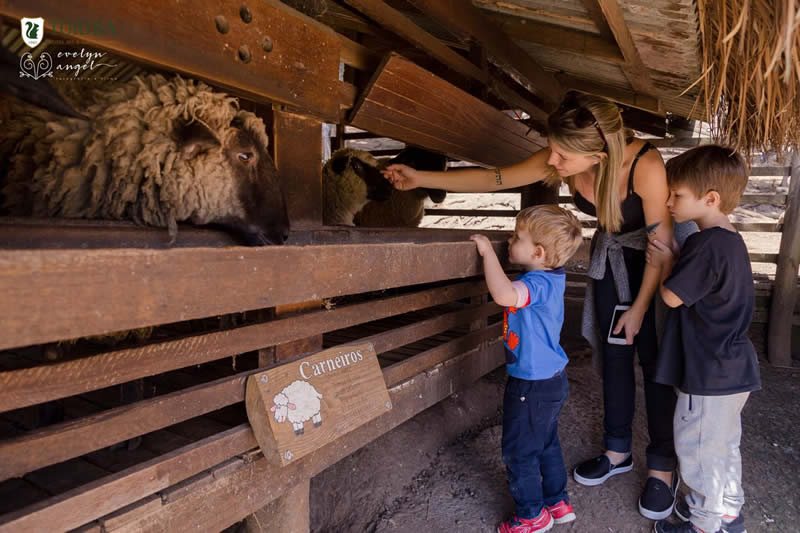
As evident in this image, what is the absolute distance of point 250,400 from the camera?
151cm

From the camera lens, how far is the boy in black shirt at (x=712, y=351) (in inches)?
85.5

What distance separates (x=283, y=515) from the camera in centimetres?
182

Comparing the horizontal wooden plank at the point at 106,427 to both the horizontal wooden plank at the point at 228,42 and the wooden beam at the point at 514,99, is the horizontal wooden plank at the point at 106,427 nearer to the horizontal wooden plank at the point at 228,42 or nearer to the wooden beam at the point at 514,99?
the horizontal wooden plank at the point at 228,42

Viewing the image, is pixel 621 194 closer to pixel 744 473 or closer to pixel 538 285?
pixel 538 285

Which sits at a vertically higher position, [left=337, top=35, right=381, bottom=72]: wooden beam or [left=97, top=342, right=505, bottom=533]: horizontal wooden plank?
[left=337, top=35, right=381, bottom=72]: wooden beam

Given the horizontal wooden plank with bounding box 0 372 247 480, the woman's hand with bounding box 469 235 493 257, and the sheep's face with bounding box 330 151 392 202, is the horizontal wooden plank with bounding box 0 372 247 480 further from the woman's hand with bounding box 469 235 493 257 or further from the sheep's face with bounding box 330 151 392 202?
the sheep's face with bounding box 330 151 392 202

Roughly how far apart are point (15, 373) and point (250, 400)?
0.64 m

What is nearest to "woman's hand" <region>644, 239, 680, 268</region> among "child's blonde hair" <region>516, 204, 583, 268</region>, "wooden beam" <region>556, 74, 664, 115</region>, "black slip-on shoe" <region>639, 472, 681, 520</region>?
"child's blonde hair" <region>516, 204, 583, 268</region>

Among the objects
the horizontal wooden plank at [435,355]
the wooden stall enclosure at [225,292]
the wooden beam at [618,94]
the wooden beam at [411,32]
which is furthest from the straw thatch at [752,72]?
Answer: the horizontal wooden plank at [435,355]

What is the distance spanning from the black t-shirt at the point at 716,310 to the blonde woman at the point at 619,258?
0.76ft

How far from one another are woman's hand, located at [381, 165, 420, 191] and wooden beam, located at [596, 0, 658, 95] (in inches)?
52.5

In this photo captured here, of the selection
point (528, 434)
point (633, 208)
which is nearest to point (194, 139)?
point (528, 434)

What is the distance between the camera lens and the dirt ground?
7.83ft

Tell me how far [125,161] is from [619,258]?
96.8 inches
